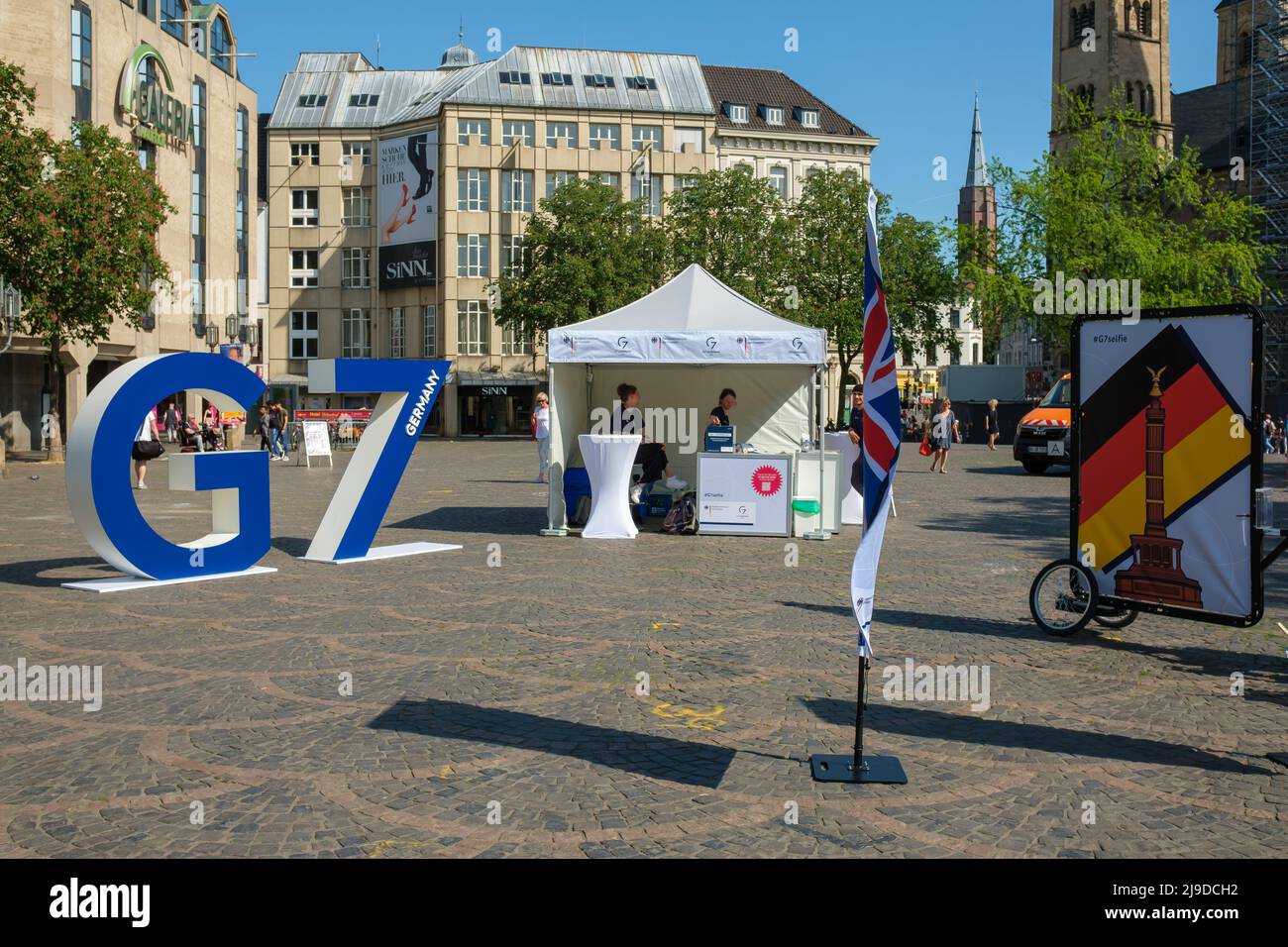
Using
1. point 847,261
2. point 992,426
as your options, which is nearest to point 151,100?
point 847,261

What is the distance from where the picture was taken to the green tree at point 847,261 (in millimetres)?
61656

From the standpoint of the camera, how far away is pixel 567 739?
644cm

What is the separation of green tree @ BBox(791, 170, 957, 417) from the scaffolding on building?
16569mm

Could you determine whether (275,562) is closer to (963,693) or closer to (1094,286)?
(963,693)

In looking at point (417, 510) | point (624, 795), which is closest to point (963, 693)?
point (624, 795)

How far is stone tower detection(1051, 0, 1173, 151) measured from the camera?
82.9 m

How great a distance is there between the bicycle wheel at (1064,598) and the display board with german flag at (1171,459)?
0.17m

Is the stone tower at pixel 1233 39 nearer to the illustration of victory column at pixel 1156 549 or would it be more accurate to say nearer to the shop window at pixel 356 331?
the shop window at pixel 356 331

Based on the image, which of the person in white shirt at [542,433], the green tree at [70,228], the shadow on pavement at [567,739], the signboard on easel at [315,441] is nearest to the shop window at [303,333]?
the green tree at [70,228]

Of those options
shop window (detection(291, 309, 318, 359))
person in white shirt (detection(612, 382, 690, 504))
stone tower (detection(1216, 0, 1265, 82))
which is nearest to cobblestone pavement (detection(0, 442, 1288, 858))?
person in white shirt (detection(612, 382, 690, 504))

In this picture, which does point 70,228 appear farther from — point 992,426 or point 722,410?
point 992,426

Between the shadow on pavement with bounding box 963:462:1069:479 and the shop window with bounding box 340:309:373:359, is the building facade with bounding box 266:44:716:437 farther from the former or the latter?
the shadow on pavement with bounding box 963:462:1069:479

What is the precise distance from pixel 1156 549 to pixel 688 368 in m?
11.2
